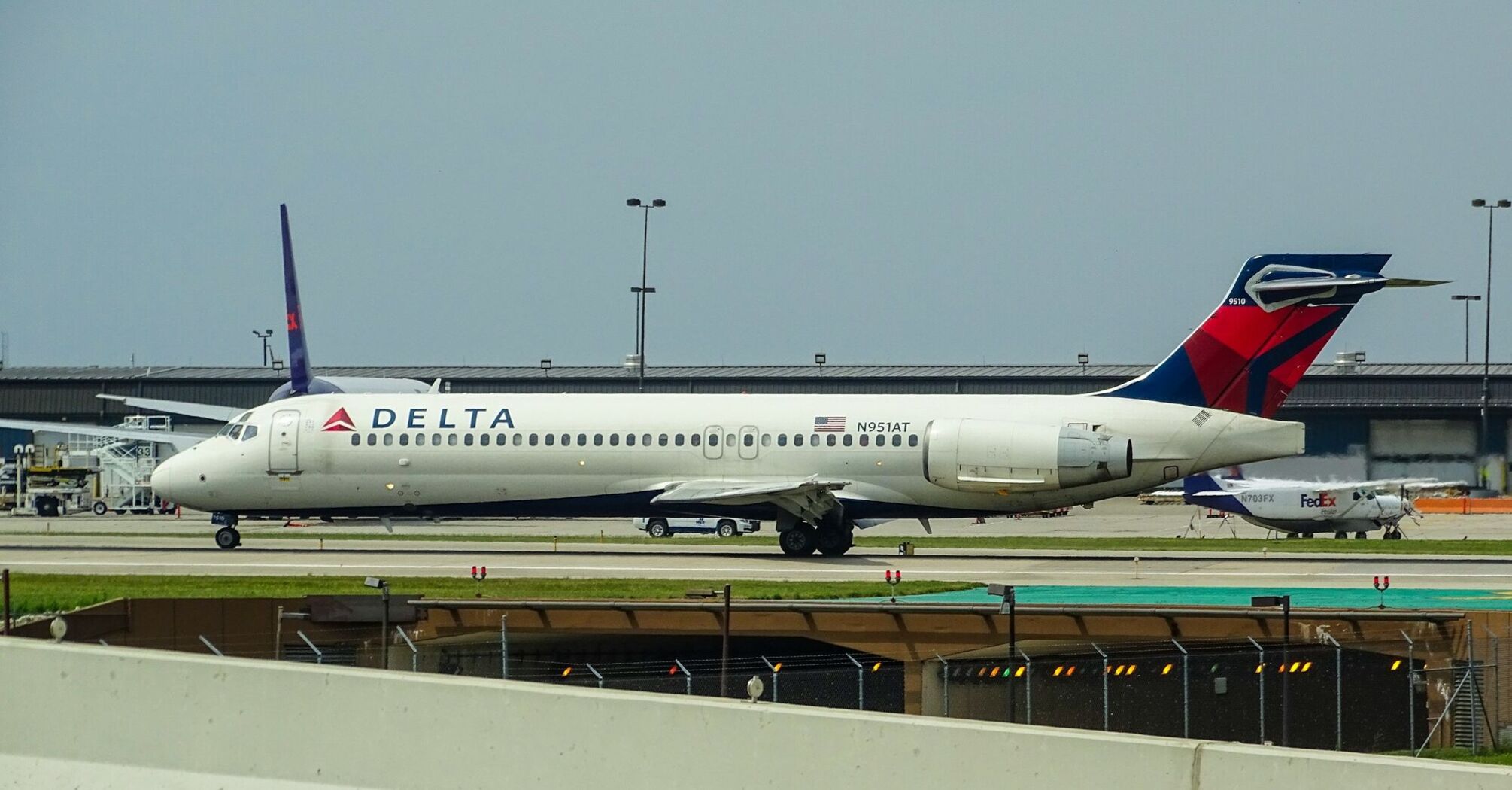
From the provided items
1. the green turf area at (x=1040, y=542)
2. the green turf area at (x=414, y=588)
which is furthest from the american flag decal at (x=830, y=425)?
the green turf area at (x=414, y=588)

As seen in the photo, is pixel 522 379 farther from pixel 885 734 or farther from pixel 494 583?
pixel 885 734

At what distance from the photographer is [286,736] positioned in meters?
12.1

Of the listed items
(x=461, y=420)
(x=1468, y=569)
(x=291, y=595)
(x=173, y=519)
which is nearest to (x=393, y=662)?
(x=291, y=595)

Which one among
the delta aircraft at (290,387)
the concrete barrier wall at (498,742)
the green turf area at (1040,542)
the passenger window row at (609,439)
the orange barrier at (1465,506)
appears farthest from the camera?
the orange barrier at (1465,506)

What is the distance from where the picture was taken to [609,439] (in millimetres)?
38125

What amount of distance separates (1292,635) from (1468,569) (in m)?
13.4

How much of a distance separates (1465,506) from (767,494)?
4782cm

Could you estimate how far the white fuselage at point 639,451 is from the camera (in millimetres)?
36719

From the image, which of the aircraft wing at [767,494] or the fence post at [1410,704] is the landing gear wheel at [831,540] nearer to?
the aircraft wing at [767,494]

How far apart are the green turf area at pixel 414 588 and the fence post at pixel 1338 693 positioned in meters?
7.64

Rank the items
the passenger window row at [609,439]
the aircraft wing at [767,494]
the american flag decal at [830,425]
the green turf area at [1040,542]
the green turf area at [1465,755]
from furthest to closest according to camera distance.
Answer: the green turf area at [1040,542] → the american flag decal at [830,425] → the passenger window row at [609,439] → the aircraft wing at [767,494] → the green turf area at [1465,755]

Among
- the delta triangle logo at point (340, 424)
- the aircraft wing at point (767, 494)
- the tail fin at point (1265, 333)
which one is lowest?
the aircraft wing at point (767, 494)

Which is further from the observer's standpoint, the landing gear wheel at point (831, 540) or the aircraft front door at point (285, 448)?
the aircraft front door at point (285, 448)

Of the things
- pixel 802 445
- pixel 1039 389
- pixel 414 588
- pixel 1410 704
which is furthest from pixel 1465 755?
pixel 1039 389
